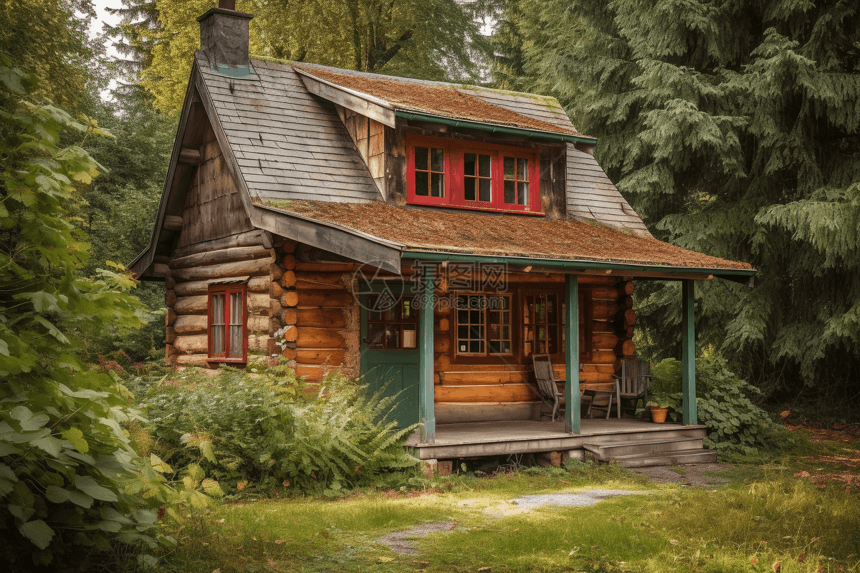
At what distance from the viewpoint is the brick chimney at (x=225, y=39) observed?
42.5 feet

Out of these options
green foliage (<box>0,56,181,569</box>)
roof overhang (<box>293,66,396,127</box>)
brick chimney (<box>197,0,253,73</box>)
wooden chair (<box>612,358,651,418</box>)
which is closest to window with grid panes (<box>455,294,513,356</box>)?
wooden chair (<box>612,358,651,418</box>)

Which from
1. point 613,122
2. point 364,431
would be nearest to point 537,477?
point 364,431

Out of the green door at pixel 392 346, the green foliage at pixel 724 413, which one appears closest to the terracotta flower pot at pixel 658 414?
the green foliage at pixel 724 413

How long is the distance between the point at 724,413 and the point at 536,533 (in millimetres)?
6667

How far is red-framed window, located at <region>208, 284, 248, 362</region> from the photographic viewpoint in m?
11.9

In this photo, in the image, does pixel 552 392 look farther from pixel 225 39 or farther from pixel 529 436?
pixel 225 39

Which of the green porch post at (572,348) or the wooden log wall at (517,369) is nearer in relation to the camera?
the green porch post at (572,348)

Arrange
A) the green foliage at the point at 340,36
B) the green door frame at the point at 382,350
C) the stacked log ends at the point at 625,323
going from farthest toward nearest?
the green foliage at the point at 340,36, the stacked log ends at the point at 625,323, the green door frame at the point at 382,350

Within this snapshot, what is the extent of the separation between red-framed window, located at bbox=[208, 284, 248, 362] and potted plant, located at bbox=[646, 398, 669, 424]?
21.2 ft

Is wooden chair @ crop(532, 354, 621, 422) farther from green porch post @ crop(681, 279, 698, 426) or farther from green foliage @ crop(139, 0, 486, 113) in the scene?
green foliage @ crop(139, 0, 486, 113)

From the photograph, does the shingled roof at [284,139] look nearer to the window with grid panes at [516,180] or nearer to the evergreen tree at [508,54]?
the window with grid panes at [516,180]

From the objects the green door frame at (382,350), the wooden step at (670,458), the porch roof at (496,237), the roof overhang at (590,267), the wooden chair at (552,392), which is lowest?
the wooden step at (670,458)

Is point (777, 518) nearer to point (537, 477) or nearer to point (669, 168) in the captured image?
point (537, 477)

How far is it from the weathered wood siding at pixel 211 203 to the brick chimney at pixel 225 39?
1.16 metres
